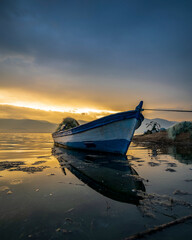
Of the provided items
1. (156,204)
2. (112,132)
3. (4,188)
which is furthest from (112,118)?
(4,188)

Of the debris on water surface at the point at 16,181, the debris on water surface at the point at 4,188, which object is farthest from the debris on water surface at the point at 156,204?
the debris on water surface at the point at 16,181

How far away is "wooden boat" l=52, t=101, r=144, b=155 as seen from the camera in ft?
26.5

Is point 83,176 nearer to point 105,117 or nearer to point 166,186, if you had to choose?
point 166,186

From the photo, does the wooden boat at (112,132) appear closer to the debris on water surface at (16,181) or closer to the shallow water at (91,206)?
the shallow water at (91,206)

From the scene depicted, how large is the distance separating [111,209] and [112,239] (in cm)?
75

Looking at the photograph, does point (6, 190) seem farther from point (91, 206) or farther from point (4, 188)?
point (91, 206)

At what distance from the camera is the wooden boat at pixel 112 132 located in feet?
26.5

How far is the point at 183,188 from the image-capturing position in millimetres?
3510

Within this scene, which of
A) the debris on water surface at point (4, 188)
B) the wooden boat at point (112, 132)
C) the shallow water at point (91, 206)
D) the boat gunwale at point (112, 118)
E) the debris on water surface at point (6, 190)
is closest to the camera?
the shallow water at point (91, 206)

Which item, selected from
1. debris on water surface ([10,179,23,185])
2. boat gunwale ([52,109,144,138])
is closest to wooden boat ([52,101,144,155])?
boat gunwale ([52,109,144,138])

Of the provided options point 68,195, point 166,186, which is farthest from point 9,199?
point 166,186

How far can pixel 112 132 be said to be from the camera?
8719 mm

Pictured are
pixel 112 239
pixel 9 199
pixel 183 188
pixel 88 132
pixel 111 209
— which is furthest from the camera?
pixel 88 132

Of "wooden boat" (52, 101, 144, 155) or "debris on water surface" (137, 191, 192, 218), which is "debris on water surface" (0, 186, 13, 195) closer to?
"debris on water surface" (137, 191, 192, 218)
